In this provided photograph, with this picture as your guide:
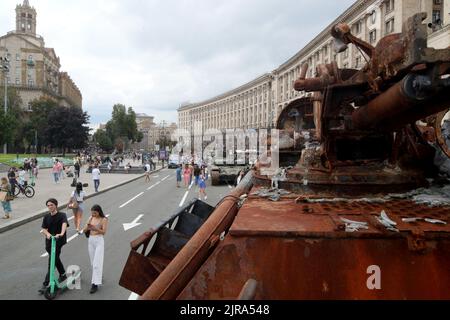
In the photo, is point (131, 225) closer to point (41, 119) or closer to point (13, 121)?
point (13, 121)

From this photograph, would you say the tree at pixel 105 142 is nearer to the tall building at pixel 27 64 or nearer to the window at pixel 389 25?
the tall building at pixel 27 64

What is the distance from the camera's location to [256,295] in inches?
97.6

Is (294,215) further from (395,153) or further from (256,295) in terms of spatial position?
(395,153)

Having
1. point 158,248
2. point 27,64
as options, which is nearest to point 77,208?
point 158,248

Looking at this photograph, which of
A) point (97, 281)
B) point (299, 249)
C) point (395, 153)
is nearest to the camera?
point (299, 249)

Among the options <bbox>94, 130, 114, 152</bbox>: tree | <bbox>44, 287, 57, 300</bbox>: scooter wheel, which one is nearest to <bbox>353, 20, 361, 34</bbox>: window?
<bbox>44, 287, 57, 300</bbox>: scooter wheel

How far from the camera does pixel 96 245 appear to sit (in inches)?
306

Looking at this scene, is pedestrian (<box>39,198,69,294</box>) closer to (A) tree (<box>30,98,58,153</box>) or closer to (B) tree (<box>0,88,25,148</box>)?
A: (B) tree (<box>0,88,25,148</box>)

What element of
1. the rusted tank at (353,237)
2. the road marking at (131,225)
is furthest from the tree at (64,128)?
the rusted tank at (353,237)

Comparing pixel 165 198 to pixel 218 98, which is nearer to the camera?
pixel 165 198

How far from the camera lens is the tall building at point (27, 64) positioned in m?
97.1

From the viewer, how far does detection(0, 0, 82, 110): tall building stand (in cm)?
9706
